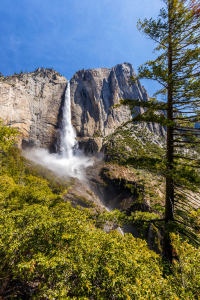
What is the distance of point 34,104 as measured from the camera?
6619 centimetres

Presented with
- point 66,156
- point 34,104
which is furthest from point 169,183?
point 34,104

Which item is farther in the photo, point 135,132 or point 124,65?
point 124,65

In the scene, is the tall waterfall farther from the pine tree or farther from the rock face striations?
the pine tree

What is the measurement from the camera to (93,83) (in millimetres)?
80438

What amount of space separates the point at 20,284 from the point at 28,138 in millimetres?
63621

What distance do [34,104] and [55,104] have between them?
10361mm

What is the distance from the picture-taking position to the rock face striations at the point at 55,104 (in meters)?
58.8

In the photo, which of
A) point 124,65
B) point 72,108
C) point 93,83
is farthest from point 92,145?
point 124,65

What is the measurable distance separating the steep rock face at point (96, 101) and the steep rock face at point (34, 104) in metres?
8.93

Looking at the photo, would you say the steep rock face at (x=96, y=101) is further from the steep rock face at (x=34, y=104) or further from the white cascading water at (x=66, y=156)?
the steep rock face at (x=34, y=104)

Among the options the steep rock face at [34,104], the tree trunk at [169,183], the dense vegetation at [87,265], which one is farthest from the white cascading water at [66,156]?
the dense vegetation at [87,265]

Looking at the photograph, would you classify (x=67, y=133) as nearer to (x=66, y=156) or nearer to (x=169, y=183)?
(x=66, y=156)

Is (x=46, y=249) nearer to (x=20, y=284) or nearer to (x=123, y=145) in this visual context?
(x=20, y=284)

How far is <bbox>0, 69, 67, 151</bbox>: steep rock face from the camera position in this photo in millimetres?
55872
